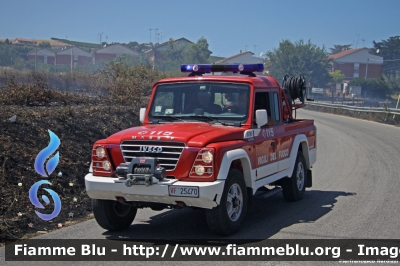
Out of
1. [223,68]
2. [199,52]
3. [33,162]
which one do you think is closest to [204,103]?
[223,68]

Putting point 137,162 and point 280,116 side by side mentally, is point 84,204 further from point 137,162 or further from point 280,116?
point 280,116

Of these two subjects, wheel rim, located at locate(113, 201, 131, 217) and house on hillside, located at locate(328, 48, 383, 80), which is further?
house on hillside, located at locate(328, 48, 383, 80)

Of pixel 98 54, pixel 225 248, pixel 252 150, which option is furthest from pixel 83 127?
pixel 98 54

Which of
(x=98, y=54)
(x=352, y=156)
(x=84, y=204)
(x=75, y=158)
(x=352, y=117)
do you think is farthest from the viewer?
(x=98, y=54)

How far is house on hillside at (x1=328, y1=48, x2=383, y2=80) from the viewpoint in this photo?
3988 inches

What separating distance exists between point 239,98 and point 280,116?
1.38 m

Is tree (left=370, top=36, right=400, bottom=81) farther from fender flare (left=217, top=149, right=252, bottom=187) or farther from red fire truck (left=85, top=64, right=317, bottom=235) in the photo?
fender flare (left=217, top=149, right=252, bottom=187)

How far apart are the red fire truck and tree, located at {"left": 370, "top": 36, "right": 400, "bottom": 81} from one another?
99.0 metres

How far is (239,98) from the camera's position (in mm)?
8742

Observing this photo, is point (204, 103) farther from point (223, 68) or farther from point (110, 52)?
point (110, 52)

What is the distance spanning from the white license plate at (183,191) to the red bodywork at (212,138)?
206 mm

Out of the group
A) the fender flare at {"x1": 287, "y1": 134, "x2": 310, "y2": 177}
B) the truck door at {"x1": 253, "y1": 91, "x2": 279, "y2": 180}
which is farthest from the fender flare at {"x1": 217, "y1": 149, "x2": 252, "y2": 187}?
the fender flare at {"x1": 287, "y1": 134, "x2": 310, "y2": 177}

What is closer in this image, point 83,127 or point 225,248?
point 225,248

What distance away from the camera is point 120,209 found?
324 inches
